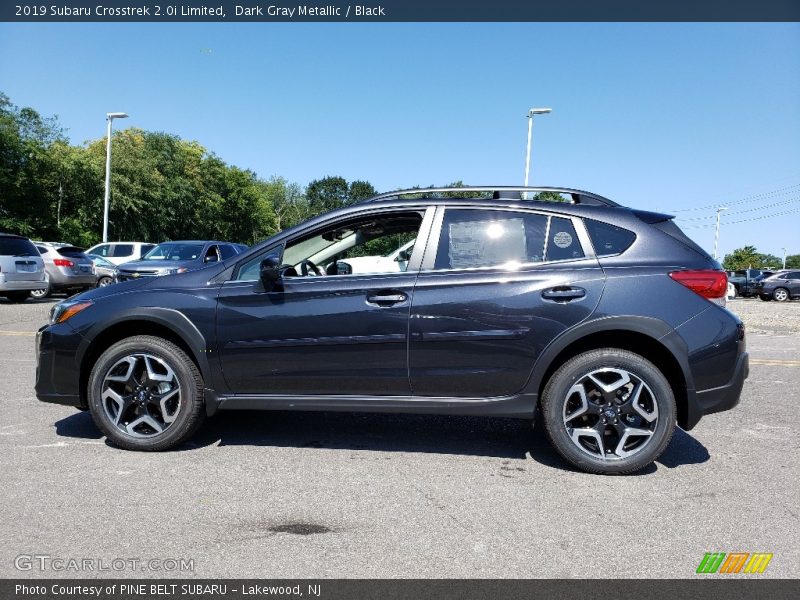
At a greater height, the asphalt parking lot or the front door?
the front door

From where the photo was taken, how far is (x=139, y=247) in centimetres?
2388

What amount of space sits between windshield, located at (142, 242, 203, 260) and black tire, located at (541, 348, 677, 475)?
12612 millimetres

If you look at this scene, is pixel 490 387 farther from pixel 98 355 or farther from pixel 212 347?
pixel 98 355

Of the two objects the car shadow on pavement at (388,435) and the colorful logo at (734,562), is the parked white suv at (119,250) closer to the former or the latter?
the car shadow on pavement at (388,435)

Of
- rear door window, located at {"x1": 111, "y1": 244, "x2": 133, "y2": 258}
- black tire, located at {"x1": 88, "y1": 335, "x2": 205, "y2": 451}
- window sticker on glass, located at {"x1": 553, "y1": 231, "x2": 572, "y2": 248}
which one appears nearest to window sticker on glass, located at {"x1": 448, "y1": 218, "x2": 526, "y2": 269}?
window sticker on glass, located at {"x1": 553, "y1": 231, "x2": 572, "y2": 248}

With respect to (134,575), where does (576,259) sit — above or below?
above

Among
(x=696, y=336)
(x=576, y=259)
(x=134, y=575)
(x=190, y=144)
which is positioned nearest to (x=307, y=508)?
(x=134, y=575)

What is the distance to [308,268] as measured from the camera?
15.3 feet

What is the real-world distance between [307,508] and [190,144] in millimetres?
67561

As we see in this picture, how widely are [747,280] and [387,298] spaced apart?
127ft

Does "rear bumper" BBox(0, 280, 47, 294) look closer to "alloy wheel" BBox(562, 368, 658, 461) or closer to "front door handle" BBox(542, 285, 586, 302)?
"front door handle" BBox(542, 285, 586, 302)

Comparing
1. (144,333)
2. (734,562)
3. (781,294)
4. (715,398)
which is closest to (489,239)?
(715,398)

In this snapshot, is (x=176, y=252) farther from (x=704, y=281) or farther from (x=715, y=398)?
(x=715, y=398)

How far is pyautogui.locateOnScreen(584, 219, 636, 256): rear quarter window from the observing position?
4.07 metres
